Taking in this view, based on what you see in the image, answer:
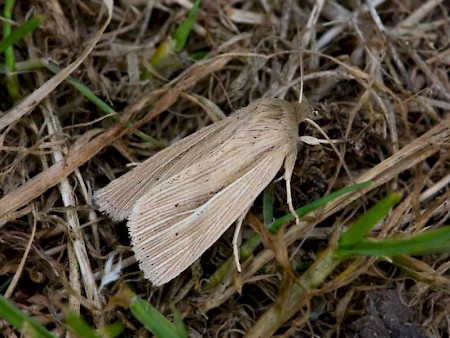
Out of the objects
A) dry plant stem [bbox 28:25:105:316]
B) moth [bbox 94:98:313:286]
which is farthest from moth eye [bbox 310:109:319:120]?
dry plant stem [bbox 28:25:105:316]

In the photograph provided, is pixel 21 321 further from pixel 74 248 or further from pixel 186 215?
pixel 186 215

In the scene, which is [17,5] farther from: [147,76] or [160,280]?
[160,280]

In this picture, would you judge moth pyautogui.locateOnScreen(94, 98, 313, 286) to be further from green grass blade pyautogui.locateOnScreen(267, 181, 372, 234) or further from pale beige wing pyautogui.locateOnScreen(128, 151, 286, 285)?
green grass blade pyautogui.locateOnScreen(267, 181, 372, 234)

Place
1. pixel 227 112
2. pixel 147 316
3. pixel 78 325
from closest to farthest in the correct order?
pixel 78 325 → pixel 147 316 → pixel 227 112

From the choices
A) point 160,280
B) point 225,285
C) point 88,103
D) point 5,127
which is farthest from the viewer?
point 88,103

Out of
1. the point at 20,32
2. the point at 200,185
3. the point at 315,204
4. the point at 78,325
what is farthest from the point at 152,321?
the point at 20,32

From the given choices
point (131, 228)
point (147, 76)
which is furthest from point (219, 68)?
point (131, 228)

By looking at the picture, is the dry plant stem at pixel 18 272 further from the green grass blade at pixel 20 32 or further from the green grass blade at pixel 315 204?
the green grass blade at pixel 315 204
